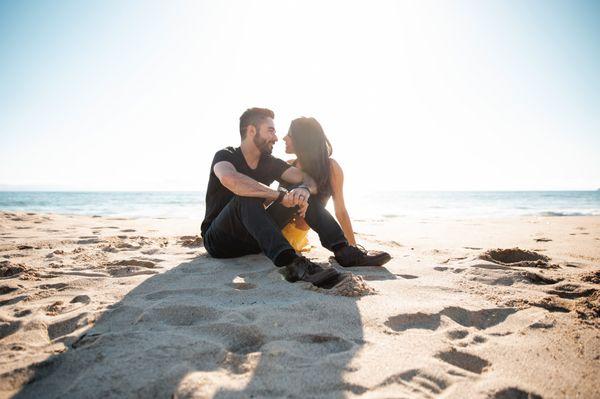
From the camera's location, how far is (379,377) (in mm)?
1267

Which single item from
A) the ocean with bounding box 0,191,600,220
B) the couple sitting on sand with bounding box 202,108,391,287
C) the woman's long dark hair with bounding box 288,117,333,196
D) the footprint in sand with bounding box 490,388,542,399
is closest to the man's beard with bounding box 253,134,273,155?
the couple sitting on sand with bounding box 202,108,391,287

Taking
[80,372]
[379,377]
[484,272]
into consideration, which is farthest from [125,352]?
[484,272]

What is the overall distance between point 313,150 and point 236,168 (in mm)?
772

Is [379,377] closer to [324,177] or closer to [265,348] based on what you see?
[265,348]

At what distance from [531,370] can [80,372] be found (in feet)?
5.98

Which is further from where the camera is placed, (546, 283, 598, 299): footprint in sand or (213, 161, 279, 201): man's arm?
(213, 161, 279, 201): man's arm

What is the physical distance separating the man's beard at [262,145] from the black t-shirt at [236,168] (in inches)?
2.0

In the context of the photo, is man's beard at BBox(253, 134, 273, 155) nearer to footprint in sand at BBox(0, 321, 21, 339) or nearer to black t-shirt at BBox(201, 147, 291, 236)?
black t-shirt at BBox(201, 147, 291, 236)

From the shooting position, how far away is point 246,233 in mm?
2857

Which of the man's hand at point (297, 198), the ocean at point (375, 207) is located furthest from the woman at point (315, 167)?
the ocean at point (375, 207)

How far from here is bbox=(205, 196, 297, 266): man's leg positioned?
235 cm

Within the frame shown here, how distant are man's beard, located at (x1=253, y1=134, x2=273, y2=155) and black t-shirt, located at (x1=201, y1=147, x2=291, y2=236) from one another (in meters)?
0.05

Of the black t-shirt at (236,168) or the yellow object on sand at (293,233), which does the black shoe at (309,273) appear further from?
the black t-shirt at (236,168)

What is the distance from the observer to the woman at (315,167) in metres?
3.16
